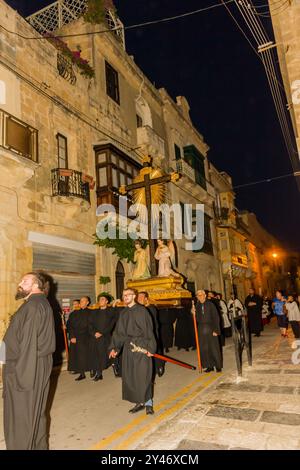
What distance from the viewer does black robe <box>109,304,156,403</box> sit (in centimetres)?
514

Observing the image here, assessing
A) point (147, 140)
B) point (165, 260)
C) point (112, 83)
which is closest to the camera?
point (165, 260)

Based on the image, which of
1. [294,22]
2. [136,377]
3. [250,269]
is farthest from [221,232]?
[136,377]

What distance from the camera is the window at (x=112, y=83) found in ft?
54.5

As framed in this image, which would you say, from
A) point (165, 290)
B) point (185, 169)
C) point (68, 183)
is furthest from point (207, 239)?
point (165, 290)

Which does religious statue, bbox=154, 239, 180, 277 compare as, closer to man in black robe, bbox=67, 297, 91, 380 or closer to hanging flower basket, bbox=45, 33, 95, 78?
man in black robe, bbox=67, 297, 91, 380

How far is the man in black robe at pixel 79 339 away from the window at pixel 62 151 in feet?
20.6

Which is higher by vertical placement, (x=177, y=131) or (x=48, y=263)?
(x=177, y=131)

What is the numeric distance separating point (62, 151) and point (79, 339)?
7.56m

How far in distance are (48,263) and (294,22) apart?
A: 11772 millimetres

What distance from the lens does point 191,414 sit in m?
4.60

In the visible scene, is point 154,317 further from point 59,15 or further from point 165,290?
point 59,15

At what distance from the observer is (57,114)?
12.6 meters

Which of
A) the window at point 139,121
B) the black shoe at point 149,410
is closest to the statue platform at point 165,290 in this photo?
the black shoe at point 149,410

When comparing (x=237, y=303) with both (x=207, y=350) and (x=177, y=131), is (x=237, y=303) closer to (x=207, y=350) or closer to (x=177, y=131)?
(x=207, y=350)
